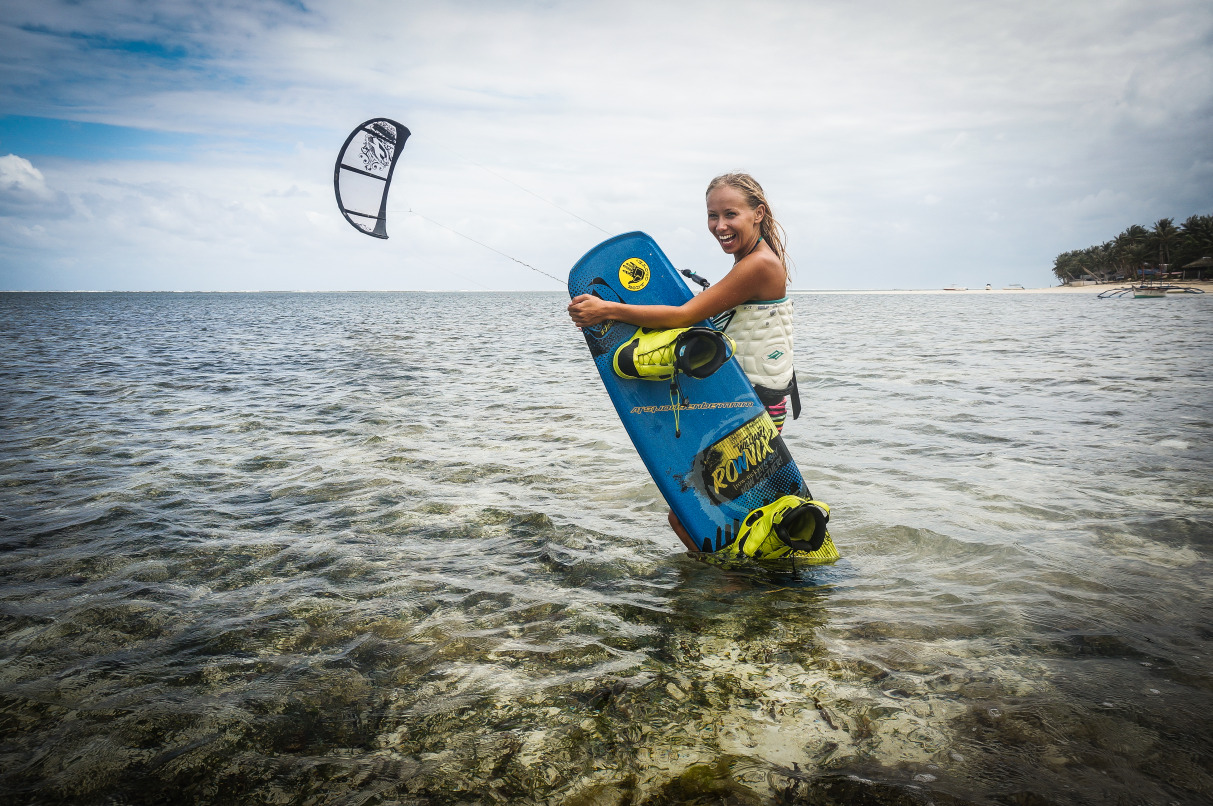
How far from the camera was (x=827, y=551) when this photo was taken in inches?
157

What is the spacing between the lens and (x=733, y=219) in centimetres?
362

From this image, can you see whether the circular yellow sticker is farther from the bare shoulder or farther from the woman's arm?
the bare shoulder

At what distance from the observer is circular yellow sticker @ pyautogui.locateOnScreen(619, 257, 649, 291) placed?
165 inches

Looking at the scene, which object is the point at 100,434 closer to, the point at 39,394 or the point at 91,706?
the point at 39,394

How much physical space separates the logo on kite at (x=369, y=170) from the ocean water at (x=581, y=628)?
8.74ft

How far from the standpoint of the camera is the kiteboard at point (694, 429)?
3.96 metres

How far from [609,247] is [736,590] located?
7.70 feet

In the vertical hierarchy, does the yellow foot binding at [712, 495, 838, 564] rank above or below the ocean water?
above

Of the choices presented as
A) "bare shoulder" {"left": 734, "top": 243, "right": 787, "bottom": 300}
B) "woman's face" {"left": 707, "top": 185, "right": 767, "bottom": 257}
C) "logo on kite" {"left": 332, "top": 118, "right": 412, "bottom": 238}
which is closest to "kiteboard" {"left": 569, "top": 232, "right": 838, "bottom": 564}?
"bare shoulder" {"left": 734, "top": 243, "right": 787, "bottom": 300}

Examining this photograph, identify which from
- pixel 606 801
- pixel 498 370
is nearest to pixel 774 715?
pixel 606 801

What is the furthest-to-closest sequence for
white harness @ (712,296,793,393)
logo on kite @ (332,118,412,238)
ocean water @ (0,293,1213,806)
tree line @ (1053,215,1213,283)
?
tree line @ (1053,215,1213,283) < logo on kite @ (332,118,412,238) < white harness @ (712,296,793,393) < ocean water @ (0,293,1213,806)

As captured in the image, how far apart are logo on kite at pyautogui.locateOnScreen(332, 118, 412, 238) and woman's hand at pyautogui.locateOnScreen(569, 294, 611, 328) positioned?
3950 millimetres

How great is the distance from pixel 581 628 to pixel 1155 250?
10473cm

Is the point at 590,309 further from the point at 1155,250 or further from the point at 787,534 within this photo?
the point at 1155,250
